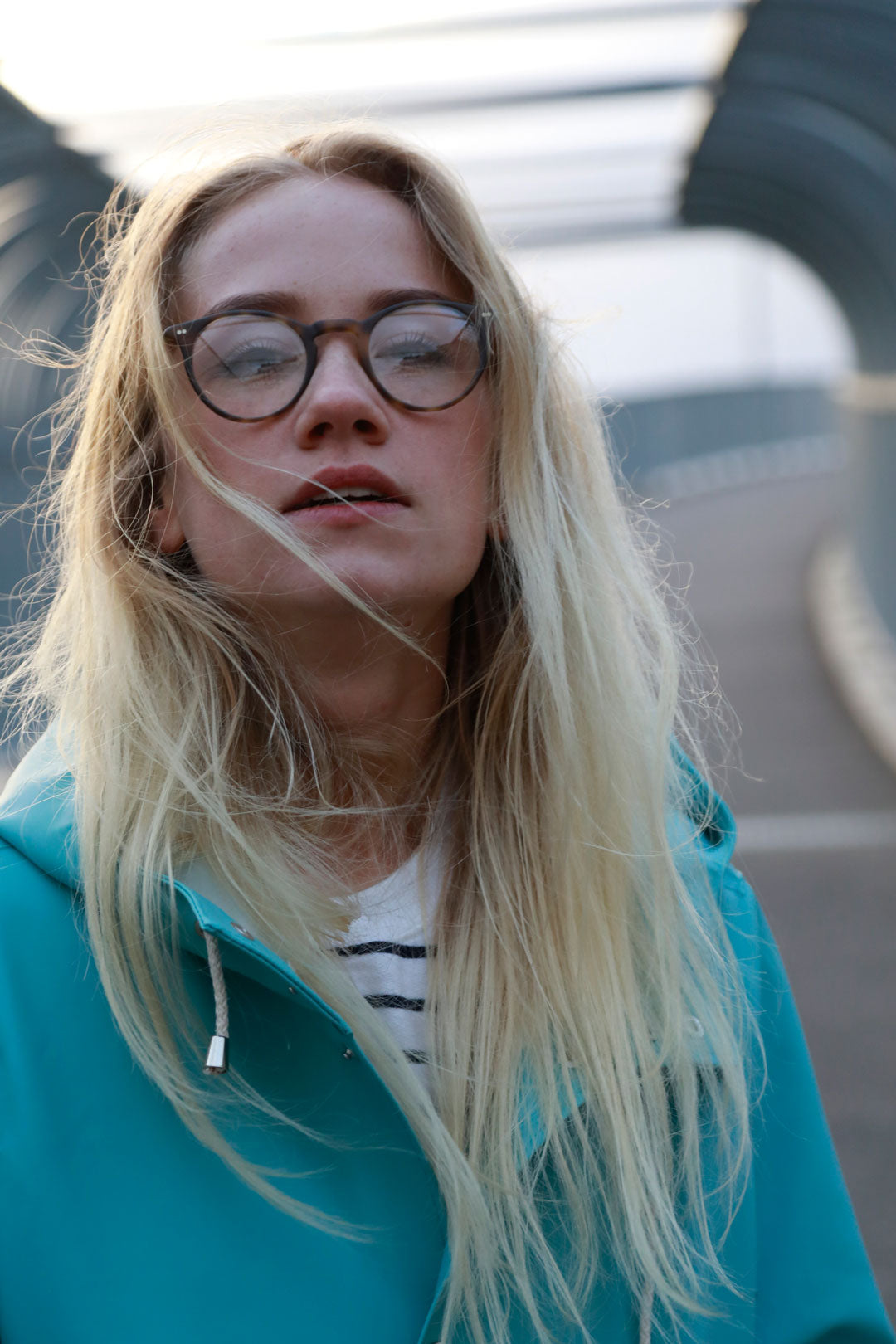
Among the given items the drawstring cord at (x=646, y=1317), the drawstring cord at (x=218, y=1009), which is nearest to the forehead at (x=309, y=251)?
the drawstring cord at (x=218, y=1009)

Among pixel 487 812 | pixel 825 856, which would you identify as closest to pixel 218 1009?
pixel 487 812

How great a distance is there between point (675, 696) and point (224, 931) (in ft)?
2.34

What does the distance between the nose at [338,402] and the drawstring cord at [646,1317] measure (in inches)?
36.3

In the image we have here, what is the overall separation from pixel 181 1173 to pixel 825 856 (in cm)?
536

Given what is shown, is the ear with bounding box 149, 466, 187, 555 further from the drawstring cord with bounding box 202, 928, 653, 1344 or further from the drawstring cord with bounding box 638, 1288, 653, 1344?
the drawstring cord with bounding box 638, 1288, 653, 1344

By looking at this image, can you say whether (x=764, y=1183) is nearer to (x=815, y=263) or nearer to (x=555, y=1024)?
Answer: (x=555, y=1024)

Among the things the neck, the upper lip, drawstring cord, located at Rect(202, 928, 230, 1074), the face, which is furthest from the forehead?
drawstring cord, located at Rect(202, 928, 230, 1074)

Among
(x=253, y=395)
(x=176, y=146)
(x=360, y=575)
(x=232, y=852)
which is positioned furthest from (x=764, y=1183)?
(x=176, y=146)

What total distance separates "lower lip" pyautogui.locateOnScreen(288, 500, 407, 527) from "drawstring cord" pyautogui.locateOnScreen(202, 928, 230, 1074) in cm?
44

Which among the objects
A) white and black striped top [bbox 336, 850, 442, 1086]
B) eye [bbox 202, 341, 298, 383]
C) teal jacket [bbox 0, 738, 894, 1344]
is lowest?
teal jacket [bbox 0, 738, 894, 1344]

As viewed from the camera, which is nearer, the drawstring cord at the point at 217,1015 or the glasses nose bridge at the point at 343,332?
the drawstring cord at the point at 217,1015

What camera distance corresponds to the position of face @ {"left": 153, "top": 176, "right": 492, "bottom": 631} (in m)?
1.55

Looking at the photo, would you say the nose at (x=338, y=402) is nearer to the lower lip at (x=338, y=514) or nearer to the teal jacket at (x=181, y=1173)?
the lower lip at (x=338, y=514)

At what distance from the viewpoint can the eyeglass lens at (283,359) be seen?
155 centimetres
